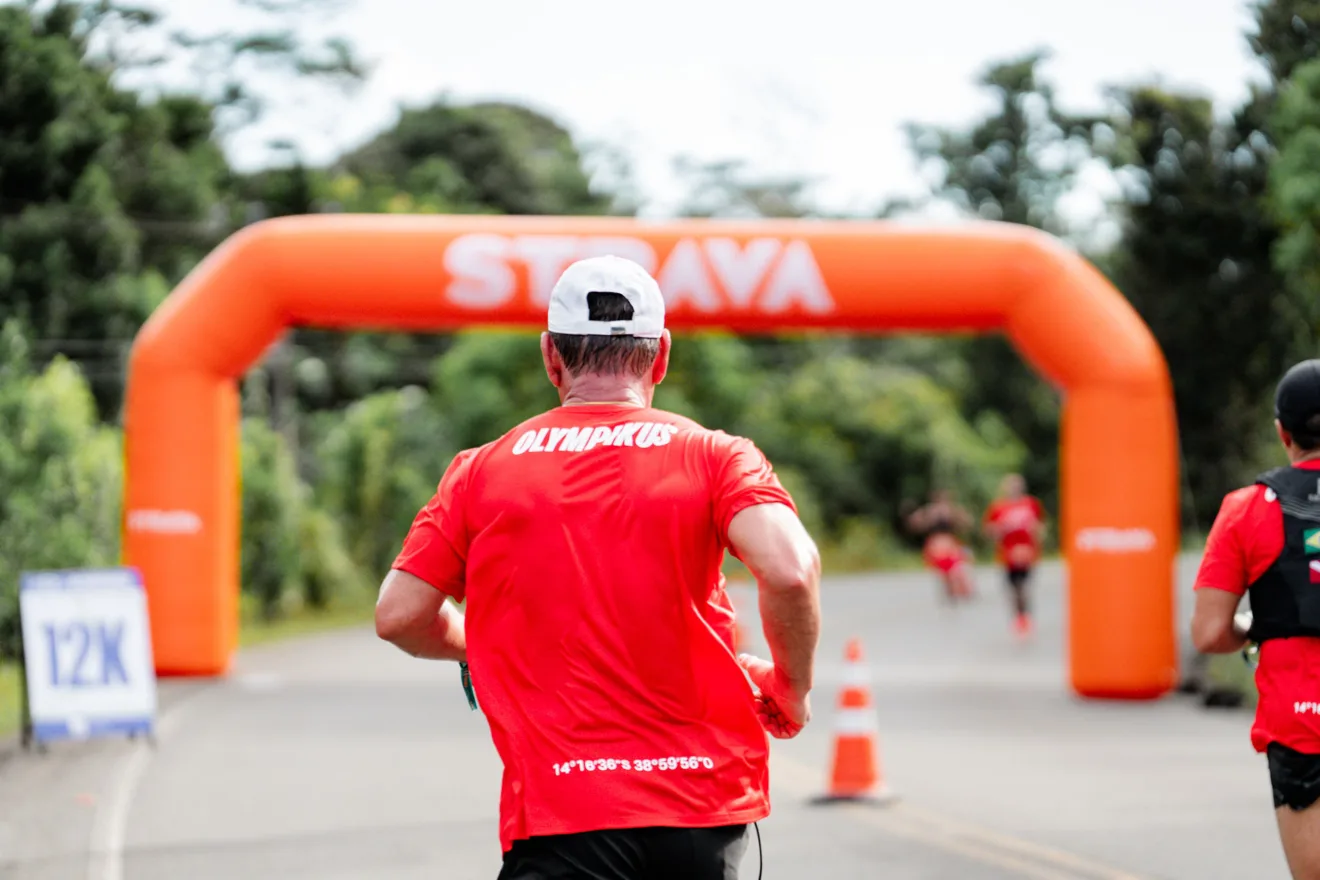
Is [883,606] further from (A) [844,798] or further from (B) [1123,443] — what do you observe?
(A) [844,798]

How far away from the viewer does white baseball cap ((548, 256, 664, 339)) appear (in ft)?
11.3

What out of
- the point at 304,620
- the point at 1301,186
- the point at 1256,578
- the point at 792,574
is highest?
the point at 1301,186

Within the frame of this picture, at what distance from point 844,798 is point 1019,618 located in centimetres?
1298

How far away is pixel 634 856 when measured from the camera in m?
3.32

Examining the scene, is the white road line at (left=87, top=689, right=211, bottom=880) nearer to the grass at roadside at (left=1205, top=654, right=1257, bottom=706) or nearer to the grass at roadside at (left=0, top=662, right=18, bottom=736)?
the grass at roadside at (left=0, top=662, right=18, bottom=736)

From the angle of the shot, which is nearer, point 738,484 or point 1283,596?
point 738,484

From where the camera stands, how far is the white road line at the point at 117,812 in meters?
8.57

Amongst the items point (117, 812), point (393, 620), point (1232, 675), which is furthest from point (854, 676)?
point (1232, 675)

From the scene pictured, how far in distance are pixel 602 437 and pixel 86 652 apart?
9.22 metres

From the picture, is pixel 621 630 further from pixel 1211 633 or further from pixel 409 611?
pixel 1211 633

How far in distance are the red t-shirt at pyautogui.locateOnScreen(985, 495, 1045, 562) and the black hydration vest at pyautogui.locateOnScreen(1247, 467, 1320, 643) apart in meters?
17.4

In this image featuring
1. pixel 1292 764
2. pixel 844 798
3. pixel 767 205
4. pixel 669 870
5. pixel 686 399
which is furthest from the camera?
pixel 767 205

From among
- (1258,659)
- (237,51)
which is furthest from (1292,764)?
(237,51)

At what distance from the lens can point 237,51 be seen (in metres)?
43.6
